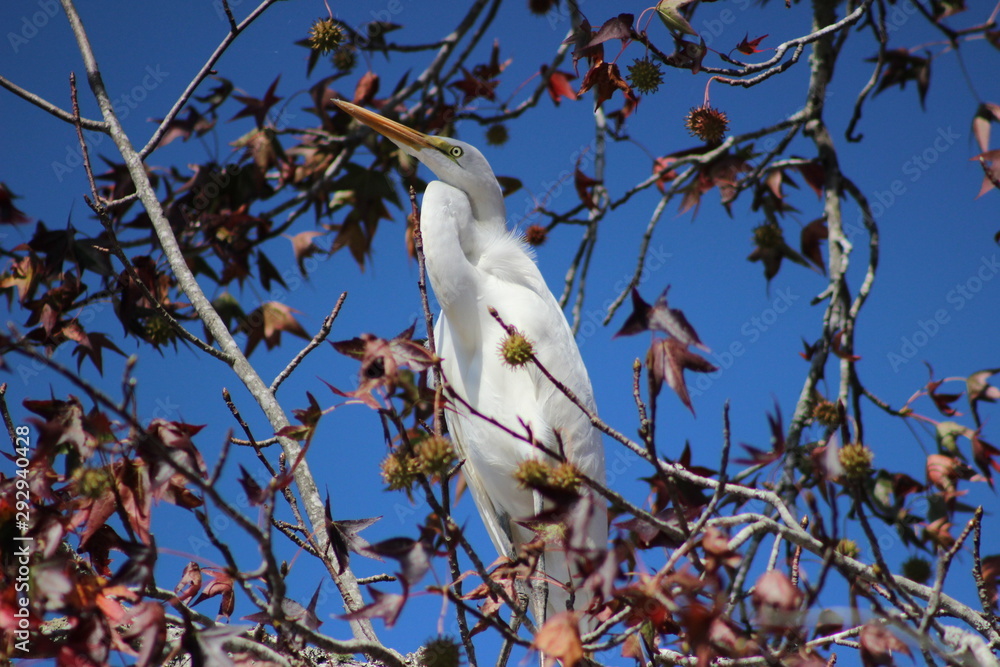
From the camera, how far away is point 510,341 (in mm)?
1390

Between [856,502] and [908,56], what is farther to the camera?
[908,56]

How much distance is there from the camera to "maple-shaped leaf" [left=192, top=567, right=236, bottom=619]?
158 cm

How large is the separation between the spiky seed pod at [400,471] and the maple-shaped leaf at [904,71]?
265 centimetres

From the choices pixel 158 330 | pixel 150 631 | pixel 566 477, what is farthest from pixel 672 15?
pixel 158 330

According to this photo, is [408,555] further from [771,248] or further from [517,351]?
[771,248]

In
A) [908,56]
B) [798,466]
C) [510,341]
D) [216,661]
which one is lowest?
[216,661]

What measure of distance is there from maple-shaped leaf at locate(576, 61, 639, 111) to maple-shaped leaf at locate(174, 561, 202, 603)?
1.50 m

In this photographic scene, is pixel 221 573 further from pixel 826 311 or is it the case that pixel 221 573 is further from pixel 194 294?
pixel 826 311

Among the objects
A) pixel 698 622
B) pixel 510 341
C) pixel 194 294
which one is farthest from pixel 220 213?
pixel 698 622

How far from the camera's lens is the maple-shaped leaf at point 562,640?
3.38 ft

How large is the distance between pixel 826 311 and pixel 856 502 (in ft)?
6.00

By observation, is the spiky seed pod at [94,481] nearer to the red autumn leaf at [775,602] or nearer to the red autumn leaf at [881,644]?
the red autumn leaf at [775,602]

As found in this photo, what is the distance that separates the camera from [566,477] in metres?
1.26

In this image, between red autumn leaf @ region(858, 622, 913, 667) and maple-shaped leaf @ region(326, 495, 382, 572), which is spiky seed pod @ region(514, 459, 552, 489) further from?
red autumn leaf @ region(858, 622, 913, 667)
